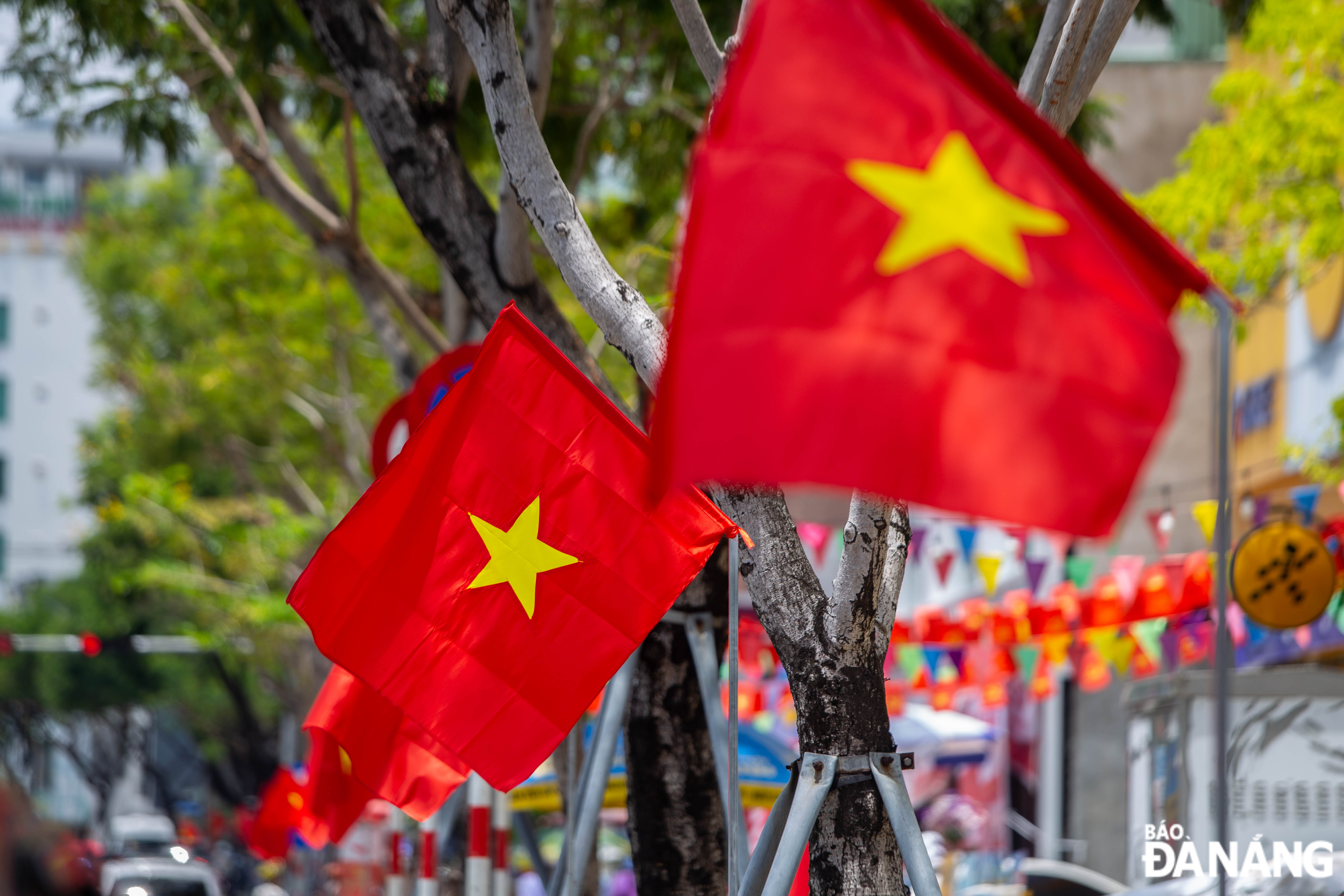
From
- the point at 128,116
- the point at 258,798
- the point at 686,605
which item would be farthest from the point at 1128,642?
the point at 258,798

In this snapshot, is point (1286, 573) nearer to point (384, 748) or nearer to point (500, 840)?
point (500, 840)

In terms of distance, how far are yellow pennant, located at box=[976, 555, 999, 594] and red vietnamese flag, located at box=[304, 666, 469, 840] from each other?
6923 mm

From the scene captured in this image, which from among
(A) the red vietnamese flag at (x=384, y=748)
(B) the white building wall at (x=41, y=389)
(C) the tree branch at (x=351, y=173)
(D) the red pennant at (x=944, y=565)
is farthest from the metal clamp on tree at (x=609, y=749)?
(B) the white building wall at (x=41, y=389)

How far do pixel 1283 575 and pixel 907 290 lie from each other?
29.7 ft

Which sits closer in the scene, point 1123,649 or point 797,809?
point 797,809

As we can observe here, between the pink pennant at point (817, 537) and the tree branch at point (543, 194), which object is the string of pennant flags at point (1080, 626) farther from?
the tree branch at point (543, 194)

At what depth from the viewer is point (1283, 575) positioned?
11.7m

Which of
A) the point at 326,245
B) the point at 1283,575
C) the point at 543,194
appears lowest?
the point at 543,194

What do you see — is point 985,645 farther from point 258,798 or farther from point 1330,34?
point 258,798

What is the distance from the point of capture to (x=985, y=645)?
53.9 feet

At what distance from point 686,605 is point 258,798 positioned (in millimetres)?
36271

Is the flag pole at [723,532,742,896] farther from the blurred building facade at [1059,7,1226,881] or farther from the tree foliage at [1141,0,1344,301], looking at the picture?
the blurred building facade at [1059,7,1226,881]

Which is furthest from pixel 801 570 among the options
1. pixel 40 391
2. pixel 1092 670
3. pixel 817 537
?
pixel 40 391

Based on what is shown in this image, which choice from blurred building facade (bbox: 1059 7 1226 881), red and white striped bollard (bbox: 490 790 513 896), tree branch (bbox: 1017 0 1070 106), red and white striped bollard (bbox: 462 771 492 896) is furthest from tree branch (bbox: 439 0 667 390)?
blurred building facade (bbox: 1059 7 1226 881)
